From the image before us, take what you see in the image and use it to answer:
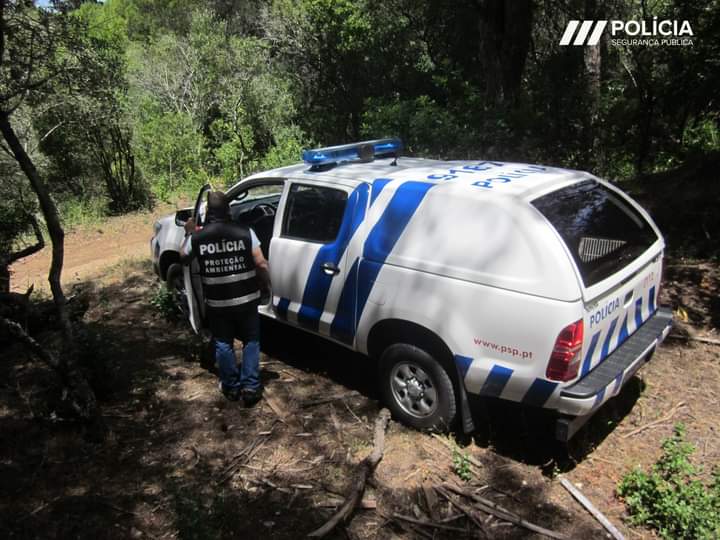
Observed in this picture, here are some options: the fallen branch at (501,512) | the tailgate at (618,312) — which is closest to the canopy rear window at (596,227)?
the tailgate at (618,312)

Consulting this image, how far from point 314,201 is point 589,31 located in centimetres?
1011

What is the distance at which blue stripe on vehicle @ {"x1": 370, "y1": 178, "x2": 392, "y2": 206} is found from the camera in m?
4.05

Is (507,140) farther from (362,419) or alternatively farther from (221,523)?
(221,523)

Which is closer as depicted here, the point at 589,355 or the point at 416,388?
the point at 589,355

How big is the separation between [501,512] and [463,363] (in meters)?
0.88

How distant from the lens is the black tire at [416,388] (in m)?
3.71

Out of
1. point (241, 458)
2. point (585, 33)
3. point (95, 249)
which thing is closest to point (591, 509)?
point (241, 458)

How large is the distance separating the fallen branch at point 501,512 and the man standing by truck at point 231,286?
6.09 feet

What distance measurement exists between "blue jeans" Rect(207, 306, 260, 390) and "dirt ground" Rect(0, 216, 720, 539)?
207 millimetres

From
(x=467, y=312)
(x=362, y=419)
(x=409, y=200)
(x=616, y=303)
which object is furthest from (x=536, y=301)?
(x=362, y=419)

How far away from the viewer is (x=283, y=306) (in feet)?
15.7

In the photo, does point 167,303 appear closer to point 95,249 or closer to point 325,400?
point 325,400

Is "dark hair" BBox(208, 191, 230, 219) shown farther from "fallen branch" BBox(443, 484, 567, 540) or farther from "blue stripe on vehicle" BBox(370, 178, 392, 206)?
"fallen branch" BBox(443, 484, 567, 540)

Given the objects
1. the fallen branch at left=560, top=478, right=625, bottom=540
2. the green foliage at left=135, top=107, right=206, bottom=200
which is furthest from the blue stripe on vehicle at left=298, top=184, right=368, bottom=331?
the green foliage at left=135, top=107, right=206, bottom=200
